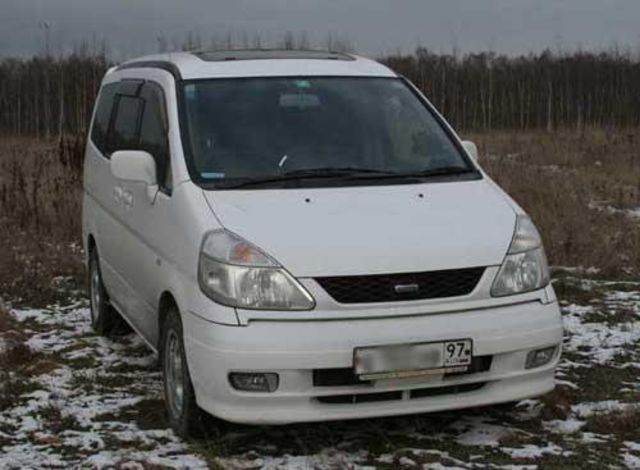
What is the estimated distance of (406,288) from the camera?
12.2ft

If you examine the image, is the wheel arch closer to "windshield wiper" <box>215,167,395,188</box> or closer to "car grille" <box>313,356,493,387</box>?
"windshield wiper" <box>215,167,395,188</box>

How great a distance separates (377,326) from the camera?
3.66 meters

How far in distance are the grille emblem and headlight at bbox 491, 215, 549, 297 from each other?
362mm

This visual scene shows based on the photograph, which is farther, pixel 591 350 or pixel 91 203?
pixel 91 203

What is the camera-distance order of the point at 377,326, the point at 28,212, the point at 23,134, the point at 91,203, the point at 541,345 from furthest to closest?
the point at 23,134
the point at 28,212
the point at 91,203
the point at 541,345
the point at 377,326

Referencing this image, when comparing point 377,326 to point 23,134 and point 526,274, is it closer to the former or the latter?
point 526,274

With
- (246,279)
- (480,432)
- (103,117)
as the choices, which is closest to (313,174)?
(246,279)

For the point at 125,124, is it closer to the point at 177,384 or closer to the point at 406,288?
the point at 177,384

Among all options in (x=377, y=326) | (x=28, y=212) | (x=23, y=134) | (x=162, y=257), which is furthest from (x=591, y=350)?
(x=23, y=134)

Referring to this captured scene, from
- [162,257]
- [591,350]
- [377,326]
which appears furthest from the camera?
[591,350]

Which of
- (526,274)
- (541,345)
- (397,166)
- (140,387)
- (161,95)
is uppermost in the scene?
(161,95)

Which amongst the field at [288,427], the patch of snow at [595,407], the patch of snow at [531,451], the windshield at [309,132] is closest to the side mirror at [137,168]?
the windshield at [309,132]

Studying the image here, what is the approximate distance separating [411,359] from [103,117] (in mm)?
3528

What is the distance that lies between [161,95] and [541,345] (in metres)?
2.40
